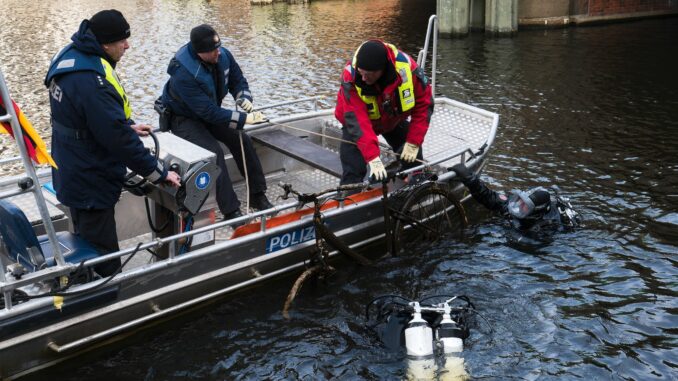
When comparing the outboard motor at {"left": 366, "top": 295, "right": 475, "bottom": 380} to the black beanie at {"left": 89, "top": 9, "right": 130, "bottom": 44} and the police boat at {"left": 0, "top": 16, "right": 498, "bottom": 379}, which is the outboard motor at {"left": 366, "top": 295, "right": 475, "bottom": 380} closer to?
the police boat at {"left": 0, "top": 16, "right": 498, "bottom": 379}

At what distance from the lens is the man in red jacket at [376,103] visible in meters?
7.19

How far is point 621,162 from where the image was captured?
11.4 metres

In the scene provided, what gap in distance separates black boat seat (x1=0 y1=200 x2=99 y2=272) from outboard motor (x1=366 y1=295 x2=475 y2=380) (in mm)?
2730

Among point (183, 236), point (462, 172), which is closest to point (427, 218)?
point (462, 172)

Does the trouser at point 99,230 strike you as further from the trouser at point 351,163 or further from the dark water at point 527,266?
the trouser at point 351,163

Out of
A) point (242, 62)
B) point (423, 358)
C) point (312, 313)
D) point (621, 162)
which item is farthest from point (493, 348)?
point (242, 62)

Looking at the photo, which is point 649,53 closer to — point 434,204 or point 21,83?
point 434,204

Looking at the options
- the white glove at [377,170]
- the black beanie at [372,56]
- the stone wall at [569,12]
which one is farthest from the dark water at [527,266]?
the stone wall at [569,12]

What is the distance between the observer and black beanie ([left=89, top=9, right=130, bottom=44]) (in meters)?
5.60

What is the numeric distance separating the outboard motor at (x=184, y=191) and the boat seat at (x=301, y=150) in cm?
157

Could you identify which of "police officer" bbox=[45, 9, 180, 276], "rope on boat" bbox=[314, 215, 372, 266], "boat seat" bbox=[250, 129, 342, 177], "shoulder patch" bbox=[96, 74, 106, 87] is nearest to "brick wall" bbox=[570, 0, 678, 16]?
"boat seat" bbox=[250, 129, 342, 177]

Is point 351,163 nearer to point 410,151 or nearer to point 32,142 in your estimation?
point 410,151

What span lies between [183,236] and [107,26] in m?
1.88

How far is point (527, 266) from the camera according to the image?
26.9ft
